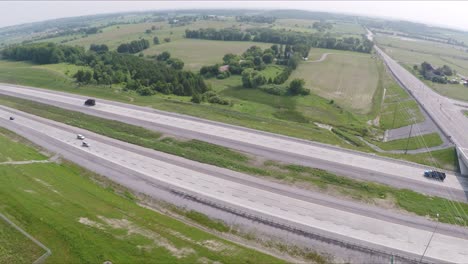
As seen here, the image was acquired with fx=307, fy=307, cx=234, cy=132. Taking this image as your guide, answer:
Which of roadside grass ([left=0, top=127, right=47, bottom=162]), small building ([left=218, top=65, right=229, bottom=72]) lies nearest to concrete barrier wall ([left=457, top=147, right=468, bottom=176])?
roadside grass ([left=0, top=127, right=47, bottom=162])

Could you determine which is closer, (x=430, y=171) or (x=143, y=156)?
(x=430, y=171)

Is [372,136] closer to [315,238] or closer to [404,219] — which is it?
[404,219]

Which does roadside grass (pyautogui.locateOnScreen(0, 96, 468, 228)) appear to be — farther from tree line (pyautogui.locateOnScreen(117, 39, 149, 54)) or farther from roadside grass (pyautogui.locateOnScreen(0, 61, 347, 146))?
tree line (pyautogui.locateOnScreen(117, 39, 149, 54))

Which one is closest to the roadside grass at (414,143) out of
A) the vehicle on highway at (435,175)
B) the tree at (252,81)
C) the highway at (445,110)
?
Answer: the highway at (445,110)

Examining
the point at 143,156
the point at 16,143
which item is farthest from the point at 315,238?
the point at 16,143

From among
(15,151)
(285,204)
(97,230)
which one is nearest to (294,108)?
(285,204)

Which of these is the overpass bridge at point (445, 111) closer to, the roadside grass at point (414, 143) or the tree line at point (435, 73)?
the roadside grass at point (414, 143)

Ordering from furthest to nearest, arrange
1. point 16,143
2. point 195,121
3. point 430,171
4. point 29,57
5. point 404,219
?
1. point 29,57
2. point 195,121
3. point 16,143
4. point 430,171
5. point 404,219
